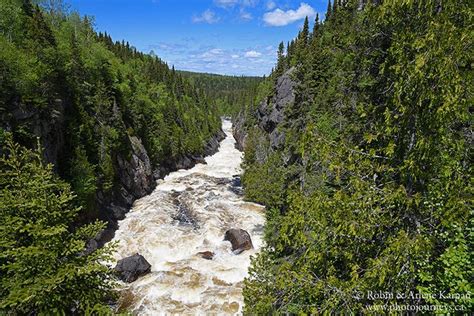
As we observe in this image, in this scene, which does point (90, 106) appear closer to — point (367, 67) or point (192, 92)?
point (367, 67)

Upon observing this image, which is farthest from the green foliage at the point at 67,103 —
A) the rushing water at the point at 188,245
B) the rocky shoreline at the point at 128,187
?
the rushing water at the point at 188,245

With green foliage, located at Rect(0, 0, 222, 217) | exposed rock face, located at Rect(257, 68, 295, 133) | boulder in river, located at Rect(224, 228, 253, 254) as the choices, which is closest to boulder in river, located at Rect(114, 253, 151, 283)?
boulder in river, located at Rect(224, 228, 253, 254)

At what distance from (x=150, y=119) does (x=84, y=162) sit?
31.5 meters

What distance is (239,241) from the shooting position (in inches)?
1086

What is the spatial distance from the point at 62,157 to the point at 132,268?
13010 millimetres

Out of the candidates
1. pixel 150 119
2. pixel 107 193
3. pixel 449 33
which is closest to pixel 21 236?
pixel 449 33

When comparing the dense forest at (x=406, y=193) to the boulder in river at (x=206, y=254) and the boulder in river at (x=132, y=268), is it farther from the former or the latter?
the boulder in river at (x=206, y=254)

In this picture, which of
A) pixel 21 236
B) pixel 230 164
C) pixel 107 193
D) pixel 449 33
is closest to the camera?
pixel 449 33

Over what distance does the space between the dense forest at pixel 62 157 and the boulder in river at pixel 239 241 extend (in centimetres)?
1104

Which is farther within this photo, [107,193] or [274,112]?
[274,112]

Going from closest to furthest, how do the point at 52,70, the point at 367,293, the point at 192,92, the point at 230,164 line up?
the point at 367,293 → the point at 52,70 → the point at 230,164 → the point at 192,92

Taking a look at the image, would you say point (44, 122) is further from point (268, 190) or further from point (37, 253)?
point (268, 190)

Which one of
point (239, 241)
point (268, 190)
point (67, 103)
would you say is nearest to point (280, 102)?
point (268, 190)

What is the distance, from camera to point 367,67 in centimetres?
649
